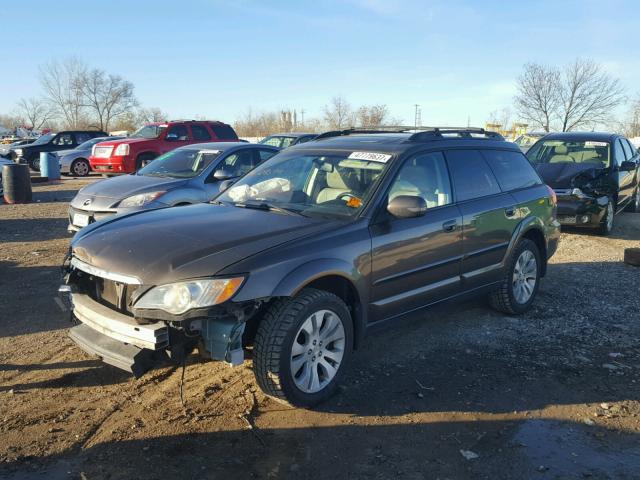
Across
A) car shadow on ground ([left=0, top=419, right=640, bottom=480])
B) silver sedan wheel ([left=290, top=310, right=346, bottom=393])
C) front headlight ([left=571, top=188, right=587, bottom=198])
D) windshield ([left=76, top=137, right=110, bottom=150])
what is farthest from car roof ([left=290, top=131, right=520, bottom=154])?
windshield ([left=76, top=137, right=110, bottom=150])

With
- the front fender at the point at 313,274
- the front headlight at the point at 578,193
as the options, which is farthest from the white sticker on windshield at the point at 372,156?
the front headlight at the point at 578,193

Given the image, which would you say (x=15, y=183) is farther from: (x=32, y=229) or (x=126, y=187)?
(x=126, y=187)

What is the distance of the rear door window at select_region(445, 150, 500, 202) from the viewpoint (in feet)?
15.9

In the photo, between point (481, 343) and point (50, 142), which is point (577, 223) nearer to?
point (481, 343)

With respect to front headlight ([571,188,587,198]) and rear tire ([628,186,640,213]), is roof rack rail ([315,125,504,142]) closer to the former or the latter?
front headlight ([571,188,587,198])

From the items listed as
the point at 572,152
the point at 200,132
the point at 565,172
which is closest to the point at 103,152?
the point at 200,132

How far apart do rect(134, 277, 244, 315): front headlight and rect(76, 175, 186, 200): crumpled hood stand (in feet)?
15.8

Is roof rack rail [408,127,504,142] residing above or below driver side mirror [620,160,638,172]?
above

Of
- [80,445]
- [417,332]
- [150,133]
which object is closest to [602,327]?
[417,332]

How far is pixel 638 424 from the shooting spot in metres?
3.61

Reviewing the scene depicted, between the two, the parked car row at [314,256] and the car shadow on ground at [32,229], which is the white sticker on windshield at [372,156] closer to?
the parked car row at [314,256]

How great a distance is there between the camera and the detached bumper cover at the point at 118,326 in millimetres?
3195

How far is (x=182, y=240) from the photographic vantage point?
3.59 m

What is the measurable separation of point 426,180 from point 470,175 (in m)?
0.64
